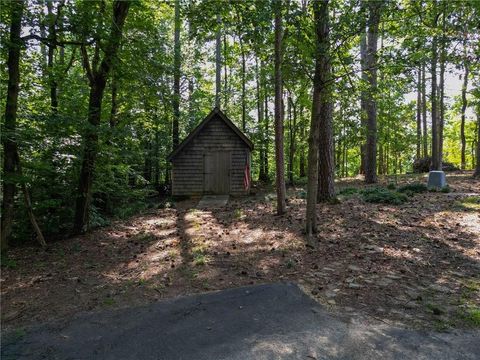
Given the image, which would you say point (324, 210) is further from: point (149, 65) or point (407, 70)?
point (149, 65)

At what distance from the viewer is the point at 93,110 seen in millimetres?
8031

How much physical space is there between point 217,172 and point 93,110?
928 centimetres

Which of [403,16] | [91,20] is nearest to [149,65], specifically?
[91,20]

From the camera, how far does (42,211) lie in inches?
345

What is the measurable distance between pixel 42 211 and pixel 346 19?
857cm

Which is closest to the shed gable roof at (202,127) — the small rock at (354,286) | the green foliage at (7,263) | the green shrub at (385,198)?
the green shrub at (385,198)

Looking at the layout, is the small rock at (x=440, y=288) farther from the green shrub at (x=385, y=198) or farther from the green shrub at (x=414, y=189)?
the green shrub at (x=414, y=189)

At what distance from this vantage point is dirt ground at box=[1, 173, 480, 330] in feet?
13.5

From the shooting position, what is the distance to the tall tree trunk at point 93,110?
24.7 ft

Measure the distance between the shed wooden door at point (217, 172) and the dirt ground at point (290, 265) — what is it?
7.72m

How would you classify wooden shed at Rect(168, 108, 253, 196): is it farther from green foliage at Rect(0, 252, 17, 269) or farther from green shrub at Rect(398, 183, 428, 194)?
green foliage at Rect(0, 252, 17, 269)

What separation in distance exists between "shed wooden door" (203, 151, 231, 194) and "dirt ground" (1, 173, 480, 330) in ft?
25.3

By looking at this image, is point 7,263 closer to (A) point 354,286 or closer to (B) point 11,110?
(B) point 11,110

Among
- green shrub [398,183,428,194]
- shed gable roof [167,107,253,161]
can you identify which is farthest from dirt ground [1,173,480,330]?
shed gable roof [167,107,253,161]
